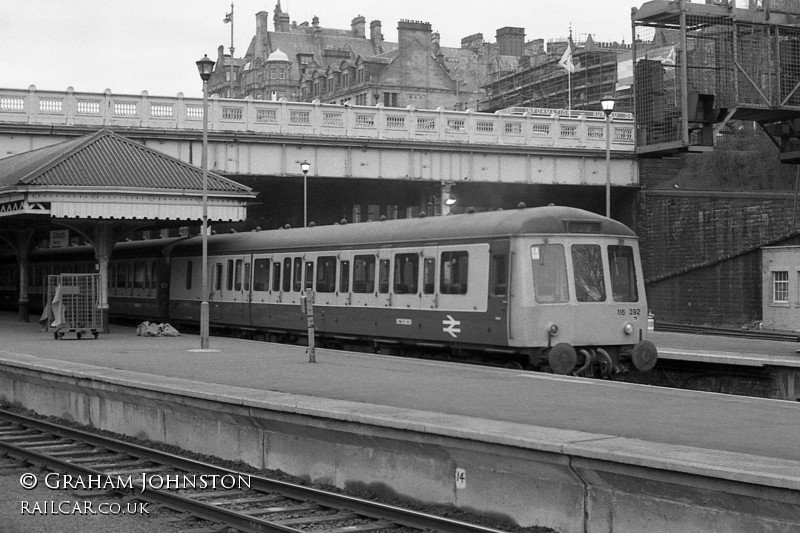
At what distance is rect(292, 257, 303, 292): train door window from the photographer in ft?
89.9

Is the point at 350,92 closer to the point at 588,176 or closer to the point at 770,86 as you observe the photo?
the point at 588,176

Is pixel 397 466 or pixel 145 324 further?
pixel 145 324

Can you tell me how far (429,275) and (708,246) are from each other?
30879 mm

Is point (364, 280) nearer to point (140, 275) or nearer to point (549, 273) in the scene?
point (549, 273)

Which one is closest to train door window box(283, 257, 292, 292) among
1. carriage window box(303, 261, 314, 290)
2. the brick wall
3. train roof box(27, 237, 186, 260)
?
carriage window box(303, 261, 314, 290)

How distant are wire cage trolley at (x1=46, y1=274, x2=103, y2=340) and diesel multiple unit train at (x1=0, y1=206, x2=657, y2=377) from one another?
407cm

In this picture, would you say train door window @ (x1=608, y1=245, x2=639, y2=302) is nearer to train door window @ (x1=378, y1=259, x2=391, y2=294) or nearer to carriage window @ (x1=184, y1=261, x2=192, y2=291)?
train door window @ (x1=378, y1=259, x2=391, y2=294)

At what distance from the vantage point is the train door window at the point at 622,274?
20.7 m

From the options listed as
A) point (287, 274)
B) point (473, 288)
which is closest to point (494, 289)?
point (473, 288)

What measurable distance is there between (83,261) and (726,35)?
23033 millimetres

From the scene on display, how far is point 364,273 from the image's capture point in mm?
24641

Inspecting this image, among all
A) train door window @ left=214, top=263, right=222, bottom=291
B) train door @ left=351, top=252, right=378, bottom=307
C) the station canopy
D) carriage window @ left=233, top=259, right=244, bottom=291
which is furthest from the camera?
train door window @ left=214, top=263, right=222, bottom=291

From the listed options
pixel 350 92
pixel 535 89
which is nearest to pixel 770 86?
pixel 535 89

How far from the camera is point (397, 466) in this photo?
11.3 metres
